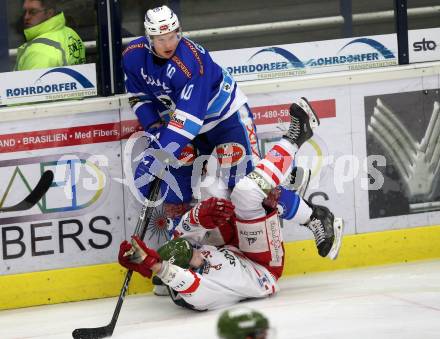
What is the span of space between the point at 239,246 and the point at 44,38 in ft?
4.58

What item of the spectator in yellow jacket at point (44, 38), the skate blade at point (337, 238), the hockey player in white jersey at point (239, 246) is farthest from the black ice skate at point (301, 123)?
the spectator in yellow jacket at point (44, 38)

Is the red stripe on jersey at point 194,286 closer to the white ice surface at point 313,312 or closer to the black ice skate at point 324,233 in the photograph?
the white ice surface at point 313,312

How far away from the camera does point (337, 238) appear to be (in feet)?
16.7

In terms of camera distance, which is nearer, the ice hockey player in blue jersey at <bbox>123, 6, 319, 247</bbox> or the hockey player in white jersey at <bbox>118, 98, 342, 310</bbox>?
the hockey player in white jersey at <bbox>118, 98, 342, 310</bbox>

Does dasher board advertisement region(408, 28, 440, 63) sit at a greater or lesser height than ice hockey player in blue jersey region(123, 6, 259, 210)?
greater

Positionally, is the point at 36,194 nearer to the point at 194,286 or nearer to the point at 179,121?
the point at 179,121

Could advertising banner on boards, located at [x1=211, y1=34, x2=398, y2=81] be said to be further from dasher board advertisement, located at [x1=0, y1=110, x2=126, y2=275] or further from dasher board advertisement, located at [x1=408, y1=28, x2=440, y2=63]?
dasher board advertisement, located at [x1=0, y1=110, x2=126, y2=275]

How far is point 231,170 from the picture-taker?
4.97 m

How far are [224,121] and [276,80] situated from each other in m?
0.49

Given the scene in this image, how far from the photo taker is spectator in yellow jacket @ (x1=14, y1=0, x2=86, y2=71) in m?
5.01

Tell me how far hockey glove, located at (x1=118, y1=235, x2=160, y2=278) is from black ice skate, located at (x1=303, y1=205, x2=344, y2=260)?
0.99 metres

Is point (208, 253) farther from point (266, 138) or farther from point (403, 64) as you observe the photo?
point (403, 64)

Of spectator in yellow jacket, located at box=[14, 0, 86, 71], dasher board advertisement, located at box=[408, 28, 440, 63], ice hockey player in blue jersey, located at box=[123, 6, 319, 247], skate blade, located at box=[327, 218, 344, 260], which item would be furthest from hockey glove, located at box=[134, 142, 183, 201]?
dasher board advertisement, located at box=[408, 28, 440, 63]

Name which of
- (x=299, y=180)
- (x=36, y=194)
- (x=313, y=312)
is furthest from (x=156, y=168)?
(x=313, y=312)
